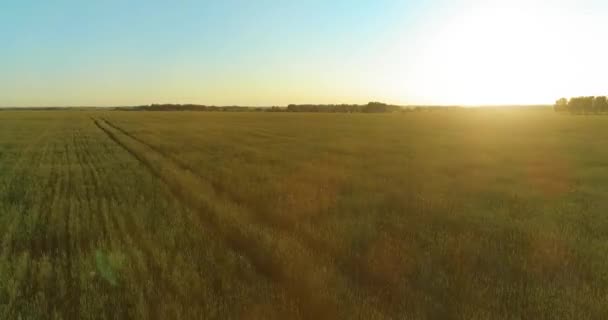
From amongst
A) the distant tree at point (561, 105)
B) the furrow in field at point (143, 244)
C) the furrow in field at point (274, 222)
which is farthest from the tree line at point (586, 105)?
the furrow in field at point (143, 244)

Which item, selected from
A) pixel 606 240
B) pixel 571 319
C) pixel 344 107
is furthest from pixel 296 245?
pixel 344 107

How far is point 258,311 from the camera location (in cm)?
474

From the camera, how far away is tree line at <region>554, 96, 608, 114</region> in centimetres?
12862

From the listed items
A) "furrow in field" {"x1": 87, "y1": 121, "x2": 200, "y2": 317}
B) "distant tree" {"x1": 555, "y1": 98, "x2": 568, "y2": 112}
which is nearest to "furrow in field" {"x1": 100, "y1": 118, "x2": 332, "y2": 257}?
"furrow in field" {"x1": 87, "y1": 121, "x2": 200, "y2": 317}

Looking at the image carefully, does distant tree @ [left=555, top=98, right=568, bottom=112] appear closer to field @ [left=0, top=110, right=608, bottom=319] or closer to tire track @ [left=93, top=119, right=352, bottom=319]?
field @ [left=0, top=110, right=608, bottom=319]

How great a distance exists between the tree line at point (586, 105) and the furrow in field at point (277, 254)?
486 ft

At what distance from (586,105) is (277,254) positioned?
6129 inches

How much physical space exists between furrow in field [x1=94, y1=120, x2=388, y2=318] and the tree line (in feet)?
486

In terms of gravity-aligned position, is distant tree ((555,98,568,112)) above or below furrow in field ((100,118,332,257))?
above

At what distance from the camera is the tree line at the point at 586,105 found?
422 feet

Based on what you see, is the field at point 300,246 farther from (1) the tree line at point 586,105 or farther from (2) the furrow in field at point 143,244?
(1) the tree line at point 586,105

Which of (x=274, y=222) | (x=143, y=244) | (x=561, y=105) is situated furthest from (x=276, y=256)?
(x=561, y=105)

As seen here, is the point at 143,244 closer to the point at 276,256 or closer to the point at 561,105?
the point at 276,256

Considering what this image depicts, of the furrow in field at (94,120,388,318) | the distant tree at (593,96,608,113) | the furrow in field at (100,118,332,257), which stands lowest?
the furrow in field at (100,118,332,257)
